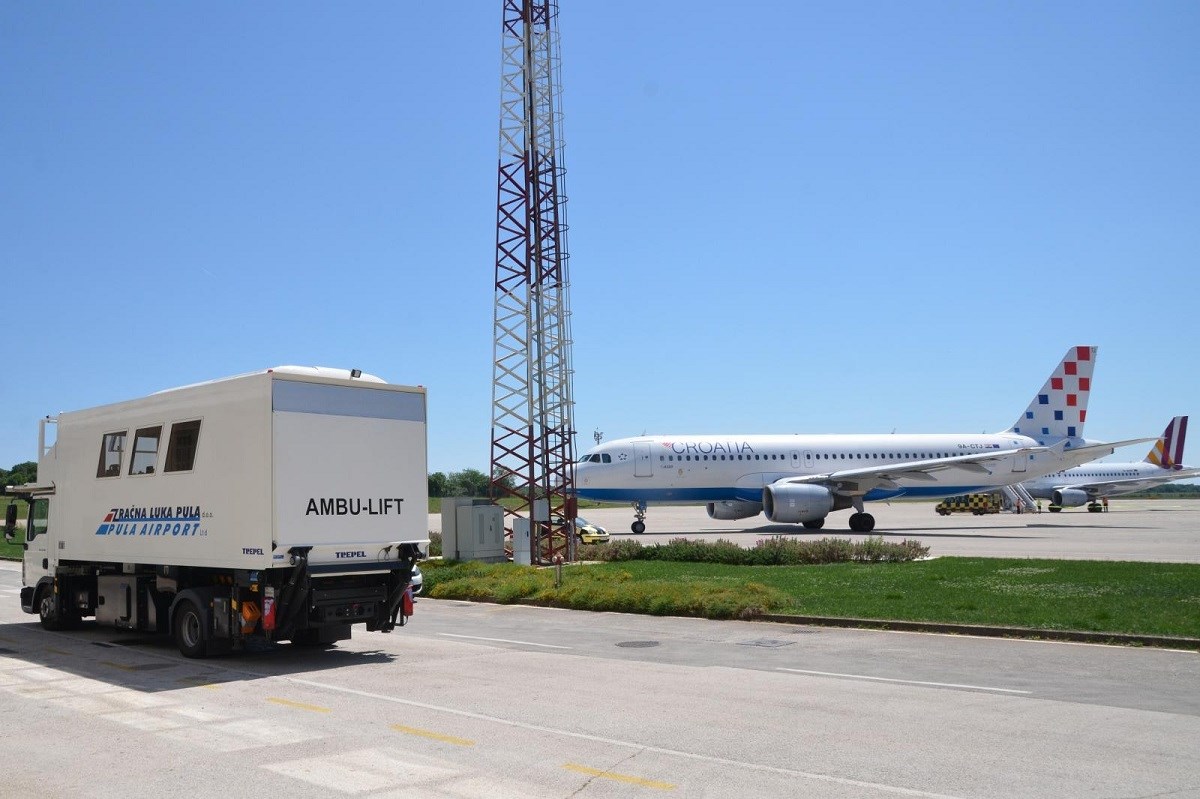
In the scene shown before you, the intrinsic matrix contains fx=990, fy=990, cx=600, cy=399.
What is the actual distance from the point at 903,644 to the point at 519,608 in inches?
335

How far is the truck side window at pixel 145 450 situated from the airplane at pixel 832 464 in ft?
82.5

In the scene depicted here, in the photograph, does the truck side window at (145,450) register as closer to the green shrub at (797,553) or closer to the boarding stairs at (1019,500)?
the green shrub at (797,553)

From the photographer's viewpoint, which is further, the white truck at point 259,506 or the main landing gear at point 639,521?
the main landing gear at point 639,521

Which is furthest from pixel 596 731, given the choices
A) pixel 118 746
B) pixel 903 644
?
pixel 903 644

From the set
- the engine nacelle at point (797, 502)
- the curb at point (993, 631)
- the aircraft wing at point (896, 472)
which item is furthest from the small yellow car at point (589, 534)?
the curb at point (993, 631)

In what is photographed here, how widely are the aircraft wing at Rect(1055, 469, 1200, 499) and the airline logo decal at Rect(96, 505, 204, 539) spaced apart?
66.1 m

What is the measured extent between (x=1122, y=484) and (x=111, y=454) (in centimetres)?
6926

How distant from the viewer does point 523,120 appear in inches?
1162

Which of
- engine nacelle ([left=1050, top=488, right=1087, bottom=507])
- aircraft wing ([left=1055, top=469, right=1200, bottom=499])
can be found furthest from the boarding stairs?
aircraft wing ([left=1055, top=469, right=1200, bottom=499])

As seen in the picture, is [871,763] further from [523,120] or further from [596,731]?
[523,120]

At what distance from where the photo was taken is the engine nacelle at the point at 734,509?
44188 millimetres

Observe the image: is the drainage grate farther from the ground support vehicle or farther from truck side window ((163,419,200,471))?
the ground support vehicle

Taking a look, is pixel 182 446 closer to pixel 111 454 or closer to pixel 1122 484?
pixel 111 454

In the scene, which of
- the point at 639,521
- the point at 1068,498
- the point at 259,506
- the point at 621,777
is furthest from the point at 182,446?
the point at 1068,498
